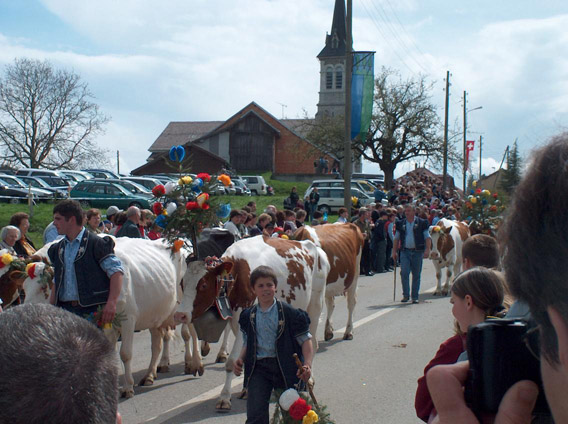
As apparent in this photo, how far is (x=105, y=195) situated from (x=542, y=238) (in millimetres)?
30109

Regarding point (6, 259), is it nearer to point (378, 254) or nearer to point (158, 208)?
point (158, 208)

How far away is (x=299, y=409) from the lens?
4008mm

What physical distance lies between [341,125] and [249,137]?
1673cm

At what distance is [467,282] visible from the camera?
10.1ft

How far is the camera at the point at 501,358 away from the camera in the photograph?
5.64ft

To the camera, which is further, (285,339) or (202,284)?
(202,284)

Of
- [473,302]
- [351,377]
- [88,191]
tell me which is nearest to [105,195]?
[88,191]

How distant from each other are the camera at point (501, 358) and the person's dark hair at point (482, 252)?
262 cm

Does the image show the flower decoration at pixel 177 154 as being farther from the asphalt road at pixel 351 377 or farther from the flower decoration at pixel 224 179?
the asphalt road at pixel 351 377

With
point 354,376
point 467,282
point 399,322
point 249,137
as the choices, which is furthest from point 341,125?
point 467,282

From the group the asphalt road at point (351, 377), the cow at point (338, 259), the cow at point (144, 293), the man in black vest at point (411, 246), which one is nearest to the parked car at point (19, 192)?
the man in black vest at point (411, 246)

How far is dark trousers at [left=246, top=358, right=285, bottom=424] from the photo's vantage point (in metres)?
5.09

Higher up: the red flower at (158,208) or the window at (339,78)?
the window at (339,78)

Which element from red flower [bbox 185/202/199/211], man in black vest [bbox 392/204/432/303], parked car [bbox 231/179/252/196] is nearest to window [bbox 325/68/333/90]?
parked car [bbox 231/179/252/196]
